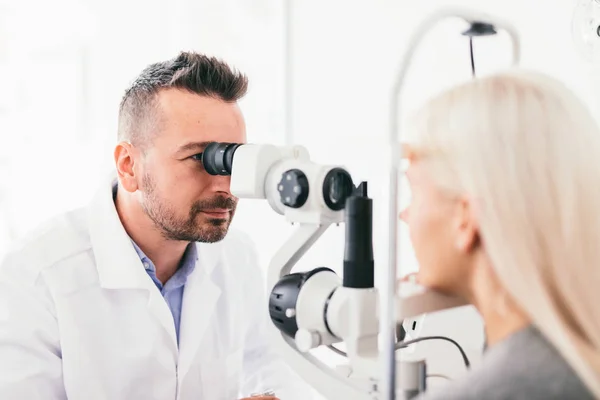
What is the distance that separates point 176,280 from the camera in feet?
4.85

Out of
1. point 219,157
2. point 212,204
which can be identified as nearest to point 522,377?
point 219,157

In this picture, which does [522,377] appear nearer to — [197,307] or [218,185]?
[218,185]

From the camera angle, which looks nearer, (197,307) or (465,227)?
(465,227)

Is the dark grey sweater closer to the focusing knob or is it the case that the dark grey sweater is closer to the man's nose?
the focusing knob

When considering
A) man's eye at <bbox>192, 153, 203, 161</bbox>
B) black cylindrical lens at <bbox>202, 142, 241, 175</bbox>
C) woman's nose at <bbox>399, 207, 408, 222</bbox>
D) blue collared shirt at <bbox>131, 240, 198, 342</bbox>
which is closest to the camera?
woman's nose at <bbox>399, 207, 408, 222</bbox>

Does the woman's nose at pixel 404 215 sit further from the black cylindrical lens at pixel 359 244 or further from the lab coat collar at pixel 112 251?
the lab coat collar at pixel 112 251

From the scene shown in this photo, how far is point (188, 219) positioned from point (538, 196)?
83 centimetres

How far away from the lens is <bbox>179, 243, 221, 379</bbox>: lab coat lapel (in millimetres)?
1379

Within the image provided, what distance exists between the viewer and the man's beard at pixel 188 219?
1345 millimetres

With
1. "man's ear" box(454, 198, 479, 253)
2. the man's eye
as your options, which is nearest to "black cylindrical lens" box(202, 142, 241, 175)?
the man's eye

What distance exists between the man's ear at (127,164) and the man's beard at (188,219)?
1.5 inches

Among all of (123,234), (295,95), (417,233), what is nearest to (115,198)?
(123,234)

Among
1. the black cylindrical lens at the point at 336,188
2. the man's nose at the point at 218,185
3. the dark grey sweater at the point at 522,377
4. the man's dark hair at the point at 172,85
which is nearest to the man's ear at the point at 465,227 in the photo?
the dark grey sweater at the point at 522,377

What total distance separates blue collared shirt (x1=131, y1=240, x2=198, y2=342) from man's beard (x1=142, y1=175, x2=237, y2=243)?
10cm
